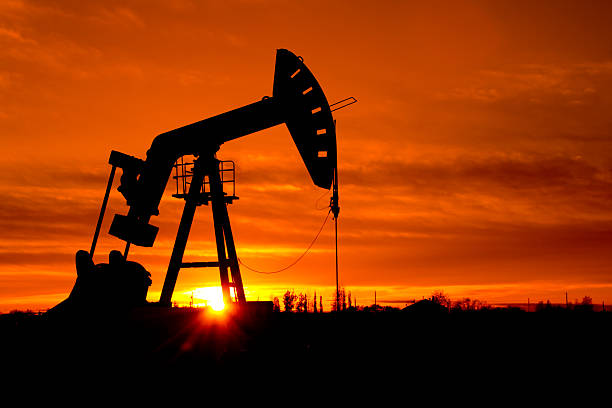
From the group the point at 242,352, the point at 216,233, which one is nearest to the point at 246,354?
the point at 242,352

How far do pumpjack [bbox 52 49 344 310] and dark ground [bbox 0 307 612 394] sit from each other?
4.60 feet

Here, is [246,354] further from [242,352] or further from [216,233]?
[216,233]

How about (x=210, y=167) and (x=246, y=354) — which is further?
(x=210, y=167)

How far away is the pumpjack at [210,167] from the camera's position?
14039mm

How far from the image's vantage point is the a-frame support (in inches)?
607

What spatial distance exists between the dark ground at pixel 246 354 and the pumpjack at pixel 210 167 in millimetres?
1401

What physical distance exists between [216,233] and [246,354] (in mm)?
4933

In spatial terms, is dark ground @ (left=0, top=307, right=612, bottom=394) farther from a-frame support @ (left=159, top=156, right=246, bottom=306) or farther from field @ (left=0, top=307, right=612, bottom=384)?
a-frame support @ (left=159, top=156, right=246, bottom=306)

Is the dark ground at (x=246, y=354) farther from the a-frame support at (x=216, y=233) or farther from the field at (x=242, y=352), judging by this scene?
the a-frame support at (x=216, y=233)

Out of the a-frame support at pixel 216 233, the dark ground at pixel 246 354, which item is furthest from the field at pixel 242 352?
the a-frame support at pixel 216 233

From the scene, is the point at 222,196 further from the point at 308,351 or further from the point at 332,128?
the point at 308,351

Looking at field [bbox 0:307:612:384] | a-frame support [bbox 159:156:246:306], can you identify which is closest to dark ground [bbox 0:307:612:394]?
field [bbox 0:307:612:384]

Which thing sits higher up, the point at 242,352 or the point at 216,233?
the point at 216,233

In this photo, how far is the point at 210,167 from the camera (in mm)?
15516
